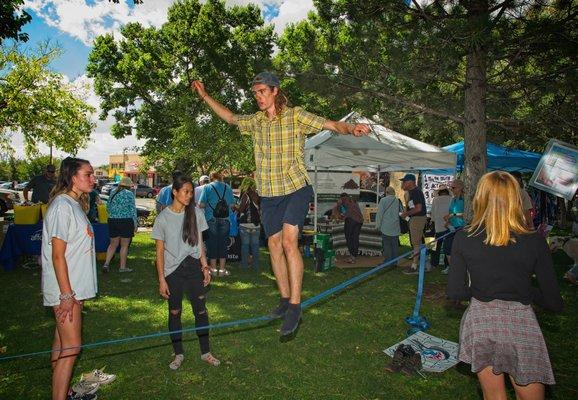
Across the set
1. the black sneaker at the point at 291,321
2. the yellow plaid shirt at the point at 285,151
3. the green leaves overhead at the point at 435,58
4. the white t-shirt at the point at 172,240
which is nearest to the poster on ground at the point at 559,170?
the green leaves overhead at the point at 435,58

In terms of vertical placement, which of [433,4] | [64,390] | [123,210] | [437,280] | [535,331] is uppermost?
[433,4]

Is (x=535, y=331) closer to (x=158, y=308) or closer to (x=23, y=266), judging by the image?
(x=158, y=308)

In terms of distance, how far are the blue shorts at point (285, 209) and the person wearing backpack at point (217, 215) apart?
16.5 ft

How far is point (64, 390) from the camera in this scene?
3.22 meters

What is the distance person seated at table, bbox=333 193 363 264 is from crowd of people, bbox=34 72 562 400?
6.90 m

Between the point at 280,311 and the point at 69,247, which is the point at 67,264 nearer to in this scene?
the point at 69,247

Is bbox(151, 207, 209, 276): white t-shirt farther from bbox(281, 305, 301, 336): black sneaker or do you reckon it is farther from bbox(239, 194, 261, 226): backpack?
bbox(239, 194, 261, 226): backpack

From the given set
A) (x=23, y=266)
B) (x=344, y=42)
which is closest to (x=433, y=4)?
(x=344, y=42)

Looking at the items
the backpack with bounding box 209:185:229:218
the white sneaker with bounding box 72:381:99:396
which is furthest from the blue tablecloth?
the white sneaker with bounding box 72:381:99:396

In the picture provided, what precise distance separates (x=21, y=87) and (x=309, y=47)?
2277 centimetres

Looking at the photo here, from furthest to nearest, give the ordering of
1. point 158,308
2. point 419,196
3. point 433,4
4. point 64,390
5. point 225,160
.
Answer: point 225,160
point 419,196
point 433,4
point 158,308
point 64,390

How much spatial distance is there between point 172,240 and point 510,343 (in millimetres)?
3319

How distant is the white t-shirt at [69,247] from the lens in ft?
10.2

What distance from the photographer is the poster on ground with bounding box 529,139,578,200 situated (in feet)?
19.9
